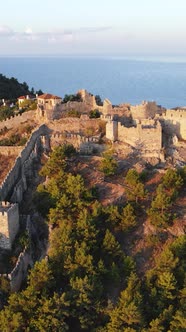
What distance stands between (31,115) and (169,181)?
1489cm

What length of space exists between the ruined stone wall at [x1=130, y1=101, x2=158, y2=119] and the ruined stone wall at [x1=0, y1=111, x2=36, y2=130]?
27.6ft

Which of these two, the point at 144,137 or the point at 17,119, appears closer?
the point at 144,137

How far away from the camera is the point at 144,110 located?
125ft

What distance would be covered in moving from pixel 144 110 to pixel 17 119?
10.8m

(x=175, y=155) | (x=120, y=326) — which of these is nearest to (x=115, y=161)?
(x=175, y=155)

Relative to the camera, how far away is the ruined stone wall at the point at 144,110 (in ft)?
125

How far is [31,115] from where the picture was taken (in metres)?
39.8

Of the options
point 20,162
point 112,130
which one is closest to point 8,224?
point 20,162

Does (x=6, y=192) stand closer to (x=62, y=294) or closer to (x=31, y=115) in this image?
(x=62, y=294)

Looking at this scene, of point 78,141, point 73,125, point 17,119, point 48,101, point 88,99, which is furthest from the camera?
point 48,101

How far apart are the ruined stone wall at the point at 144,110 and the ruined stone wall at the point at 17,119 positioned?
27.6ft

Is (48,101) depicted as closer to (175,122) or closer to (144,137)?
(144,137)

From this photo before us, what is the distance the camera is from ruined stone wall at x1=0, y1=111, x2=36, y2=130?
39.8 metres

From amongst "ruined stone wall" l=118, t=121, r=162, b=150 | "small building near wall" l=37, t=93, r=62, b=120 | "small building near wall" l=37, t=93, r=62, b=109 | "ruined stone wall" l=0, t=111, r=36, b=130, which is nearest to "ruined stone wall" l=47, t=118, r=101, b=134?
"small building near wall" l=37, t=93, r=62, b=120
